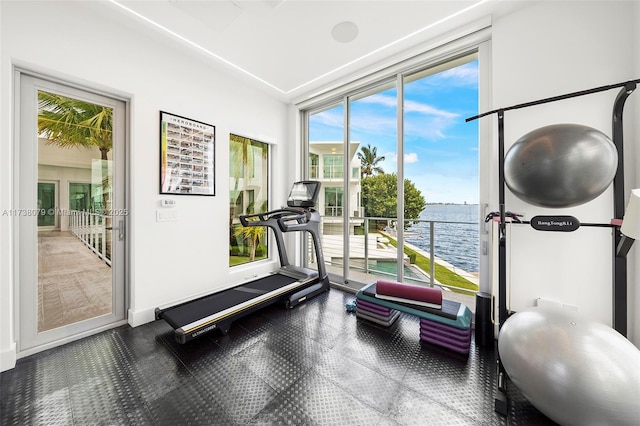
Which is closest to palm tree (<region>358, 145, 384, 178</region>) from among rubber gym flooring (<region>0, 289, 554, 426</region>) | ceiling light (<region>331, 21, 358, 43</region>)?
ceiling light (<region>331, 21, 358, 43</region>)

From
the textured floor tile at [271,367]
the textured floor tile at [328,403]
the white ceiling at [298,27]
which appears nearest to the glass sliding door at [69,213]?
the white ceiling at [298,27]

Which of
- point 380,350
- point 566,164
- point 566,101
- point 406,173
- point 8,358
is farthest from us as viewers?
point 406,173

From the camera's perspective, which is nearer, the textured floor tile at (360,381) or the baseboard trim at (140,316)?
the textured floor tile at (360,381)

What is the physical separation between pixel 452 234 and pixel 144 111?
3.88 m

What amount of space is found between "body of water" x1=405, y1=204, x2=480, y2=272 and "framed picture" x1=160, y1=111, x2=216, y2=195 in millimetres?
2677

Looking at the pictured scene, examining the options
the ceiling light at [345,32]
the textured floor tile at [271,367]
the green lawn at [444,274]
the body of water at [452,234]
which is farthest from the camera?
the green lawn at [444,274]

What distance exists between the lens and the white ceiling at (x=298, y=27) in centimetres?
212

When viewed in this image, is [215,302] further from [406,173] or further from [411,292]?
[406,173]

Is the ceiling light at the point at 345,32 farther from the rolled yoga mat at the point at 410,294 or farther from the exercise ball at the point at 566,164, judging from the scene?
the rolled yoga mat at the point at 410,294

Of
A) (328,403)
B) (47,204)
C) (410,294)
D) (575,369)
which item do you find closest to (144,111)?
(47,204)

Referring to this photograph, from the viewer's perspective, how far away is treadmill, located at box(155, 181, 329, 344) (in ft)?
7.14

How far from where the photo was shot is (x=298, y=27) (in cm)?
240

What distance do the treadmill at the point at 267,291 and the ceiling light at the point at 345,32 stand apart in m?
1.61

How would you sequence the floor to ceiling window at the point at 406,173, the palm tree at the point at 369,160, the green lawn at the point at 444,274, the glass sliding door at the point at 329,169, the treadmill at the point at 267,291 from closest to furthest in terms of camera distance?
the treadmill at the point at 267,291, the floor to ceiling window at the point at 406,173, the green lawn at the point at 444,274, the palm tree at the point at 369,160, the glass sliding door at the point at 329,169
